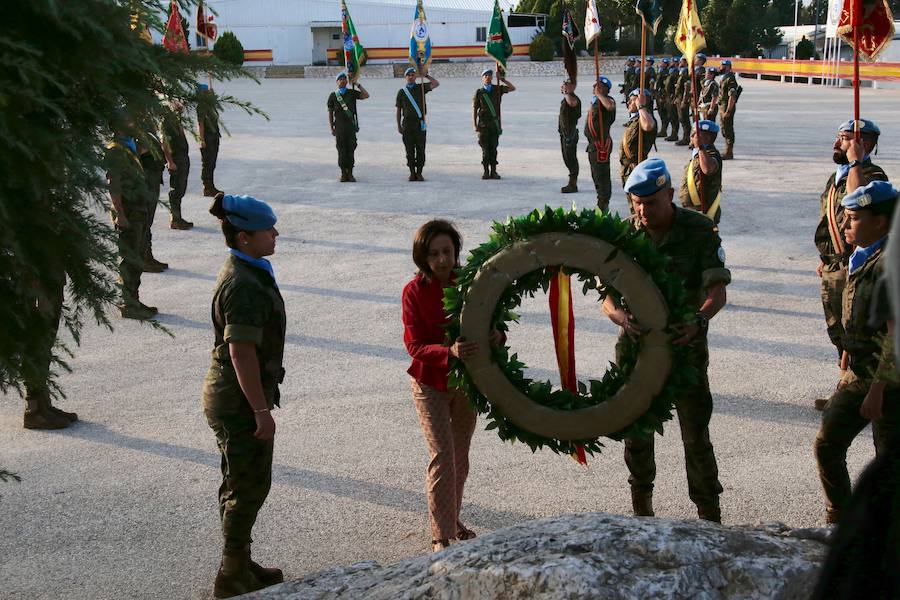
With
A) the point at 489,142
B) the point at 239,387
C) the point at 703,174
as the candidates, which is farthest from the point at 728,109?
the point at 239,387

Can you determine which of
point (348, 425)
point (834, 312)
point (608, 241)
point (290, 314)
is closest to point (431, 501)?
point (608, 241)

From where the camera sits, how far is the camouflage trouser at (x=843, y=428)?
473 cm

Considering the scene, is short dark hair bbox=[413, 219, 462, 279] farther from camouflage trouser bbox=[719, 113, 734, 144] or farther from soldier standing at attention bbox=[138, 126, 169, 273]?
camouflage trouser bbox=[719, 113, 734, 144]

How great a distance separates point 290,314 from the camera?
9.76 metres

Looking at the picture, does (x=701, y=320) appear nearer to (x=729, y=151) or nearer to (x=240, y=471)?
(x=240, y=471)

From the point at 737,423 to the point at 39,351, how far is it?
486 centimetres

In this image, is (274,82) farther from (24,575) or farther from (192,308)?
(24,575)

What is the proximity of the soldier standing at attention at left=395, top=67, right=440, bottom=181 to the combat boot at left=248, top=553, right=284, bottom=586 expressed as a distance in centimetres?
1345

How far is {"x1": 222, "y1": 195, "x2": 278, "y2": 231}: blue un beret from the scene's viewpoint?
15.2 feet

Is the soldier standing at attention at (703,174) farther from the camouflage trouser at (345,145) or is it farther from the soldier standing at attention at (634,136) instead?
the camouflage trouser at (345,145)

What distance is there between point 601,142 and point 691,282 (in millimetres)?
9575

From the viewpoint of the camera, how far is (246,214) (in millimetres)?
4641

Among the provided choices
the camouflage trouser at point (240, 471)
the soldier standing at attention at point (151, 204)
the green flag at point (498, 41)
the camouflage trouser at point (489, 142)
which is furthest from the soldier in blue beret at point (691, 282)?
the green flag at point (498, 41)

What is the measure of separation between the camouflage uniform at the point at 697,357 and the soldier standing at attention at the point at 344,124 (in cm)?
1303
